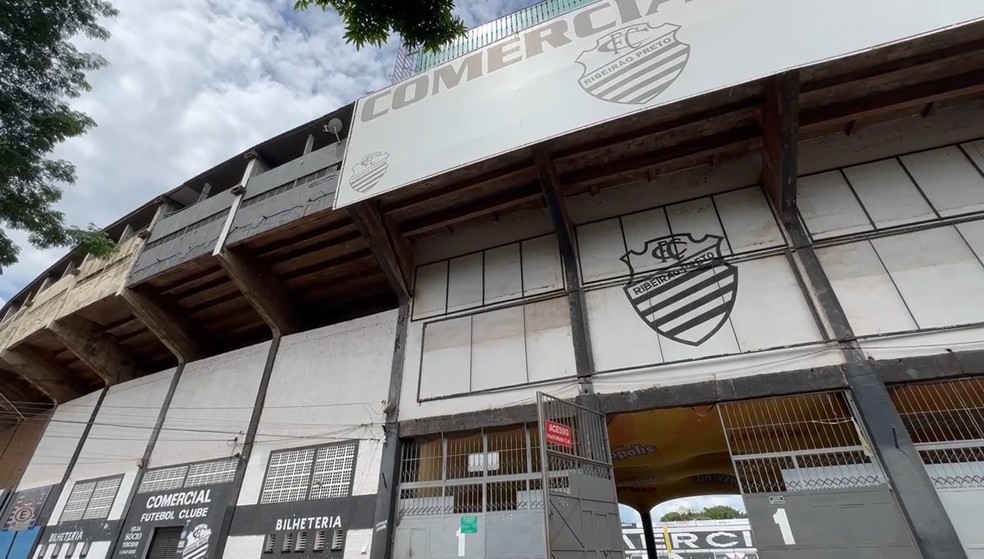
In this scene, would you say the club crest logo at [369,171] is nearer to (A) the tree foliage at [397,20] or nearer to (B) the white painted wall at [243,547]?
(A) the tree foliage at [397,20]

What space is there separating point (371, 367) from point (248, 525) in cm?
402

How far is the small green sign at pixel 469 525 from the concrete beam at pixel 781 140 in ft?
25.4

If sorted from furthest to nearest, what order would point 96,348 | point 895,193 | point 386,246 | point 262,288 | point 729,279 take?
point 96,348 → point 262,288 → point 386,246 → point 729,279 → point 895,193

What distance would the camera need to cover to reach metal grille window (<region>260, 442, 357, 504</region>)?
9469mm

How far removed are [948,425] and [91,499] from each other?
19145 millimetres

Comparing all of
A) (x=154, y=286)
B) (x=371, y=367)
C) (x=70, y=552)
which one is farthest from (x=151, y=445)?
(x=371, y=367)

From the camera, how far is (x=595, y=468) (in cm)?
754

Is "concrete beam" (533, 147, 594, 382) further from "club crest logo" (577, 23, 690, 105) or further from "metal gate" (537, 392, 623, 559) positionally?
"club crest logo" (577, 23, 690, 105)

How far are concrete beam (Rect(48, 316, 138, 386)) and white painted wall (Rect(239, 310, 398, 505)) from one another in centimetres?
762

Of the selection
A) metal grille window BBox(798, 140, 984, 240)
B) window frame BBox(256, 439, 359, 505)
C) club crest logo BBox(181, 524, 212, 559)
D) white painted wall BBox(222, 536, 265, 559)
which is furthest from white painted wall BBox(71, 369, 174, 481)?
metal grille window BBox(798, 140, 984, 240)

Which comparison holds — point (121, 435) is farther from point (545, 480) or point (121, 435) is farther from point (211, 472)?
point (545, 480)

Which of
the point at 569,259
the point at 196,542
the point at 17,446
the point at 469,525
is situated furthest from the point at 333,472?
the point at 17,446

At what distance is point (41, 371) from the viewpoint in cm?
1603

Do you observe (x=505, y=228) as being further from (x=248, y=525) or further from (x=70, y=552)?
(x=70, y=552)
